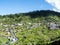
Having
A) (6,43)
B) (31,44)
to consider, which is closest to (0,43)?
(6,43)

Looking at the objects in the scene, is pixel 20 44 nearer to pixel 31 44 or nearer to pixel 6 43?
pixel 31 44

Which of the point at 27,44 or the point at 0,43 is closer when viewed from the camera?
the point at 27,44

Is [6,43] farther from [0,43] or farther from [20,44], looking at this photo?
[20,44]

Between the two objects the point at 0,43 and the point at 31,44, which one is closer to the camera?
the point at 31,44

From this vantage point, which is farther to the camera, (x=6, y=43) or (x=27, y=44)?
(x=6, y=43)

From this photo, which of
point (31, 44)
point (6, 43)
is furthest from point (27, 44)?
point (6, 43)

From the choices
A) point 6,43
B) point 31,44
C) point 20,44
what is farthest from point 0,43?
point 31,44

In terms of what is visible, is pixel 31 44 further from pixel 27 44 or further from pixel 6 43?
pixel 6 43
